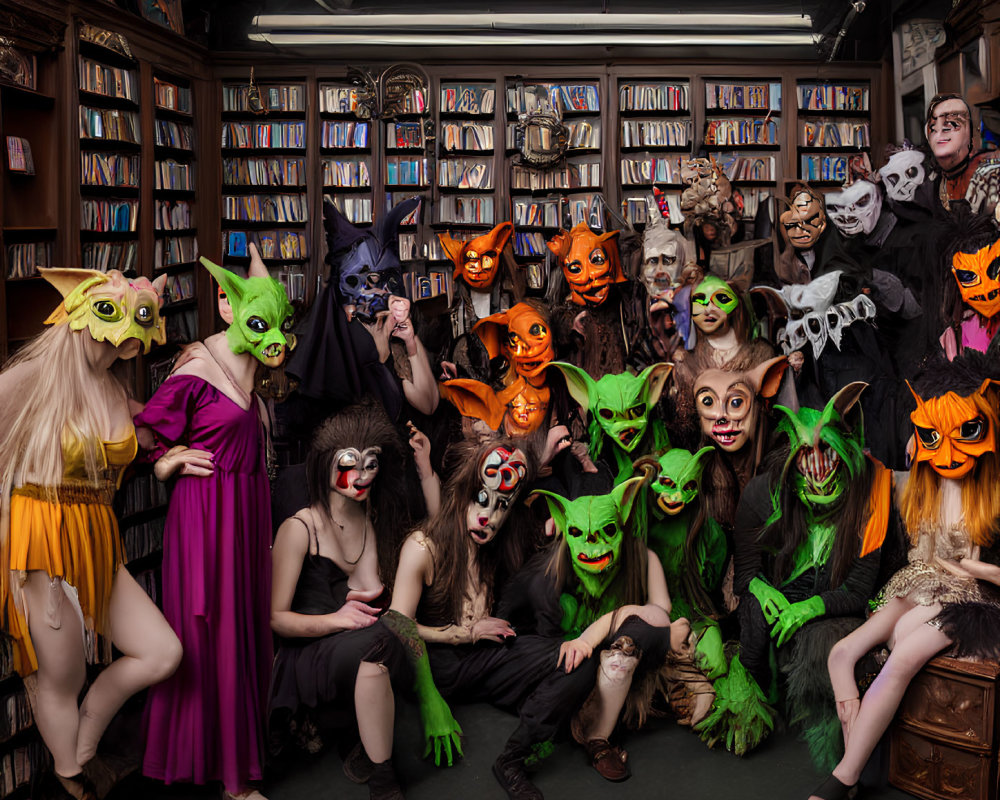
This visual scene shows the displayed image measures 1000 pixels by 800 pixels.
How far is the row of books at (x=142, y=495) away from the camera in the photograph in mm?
4879

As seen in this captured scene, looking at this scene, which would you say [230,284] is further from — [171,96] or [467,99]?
[467,99]

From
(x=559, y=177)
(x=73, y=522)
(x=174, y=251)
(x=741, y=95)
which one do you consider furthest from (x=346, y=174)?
(x=73, y=522)

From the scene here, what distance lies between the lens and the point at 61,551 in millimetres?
2963

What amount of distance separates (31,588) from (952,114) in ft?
13.4

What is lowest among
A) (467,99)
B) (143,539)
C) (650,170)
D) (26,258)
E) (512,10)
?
(143,539)

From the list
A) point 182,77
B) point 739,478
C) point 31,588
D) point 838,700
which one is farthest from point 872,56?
point 31,588

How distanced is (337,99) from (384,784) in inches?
200

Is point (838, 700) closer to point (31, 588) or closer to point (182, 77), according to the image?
point (31, 588)

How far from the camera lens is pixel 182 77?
6469 mm

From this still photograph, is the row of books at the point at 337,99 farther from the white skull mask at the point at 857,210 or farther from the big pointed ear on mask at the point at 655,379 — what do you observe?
the big pointed ear on mask at the point at 655,379

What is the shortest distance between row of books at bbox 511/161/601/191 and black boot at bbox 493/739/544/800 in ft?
15.1

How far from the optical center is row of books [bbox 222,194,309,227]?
6949 mm

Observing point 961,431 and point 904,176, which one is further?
point 904,176

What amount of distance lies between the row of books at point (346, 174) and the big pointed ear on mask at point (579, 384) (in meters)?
3.46
